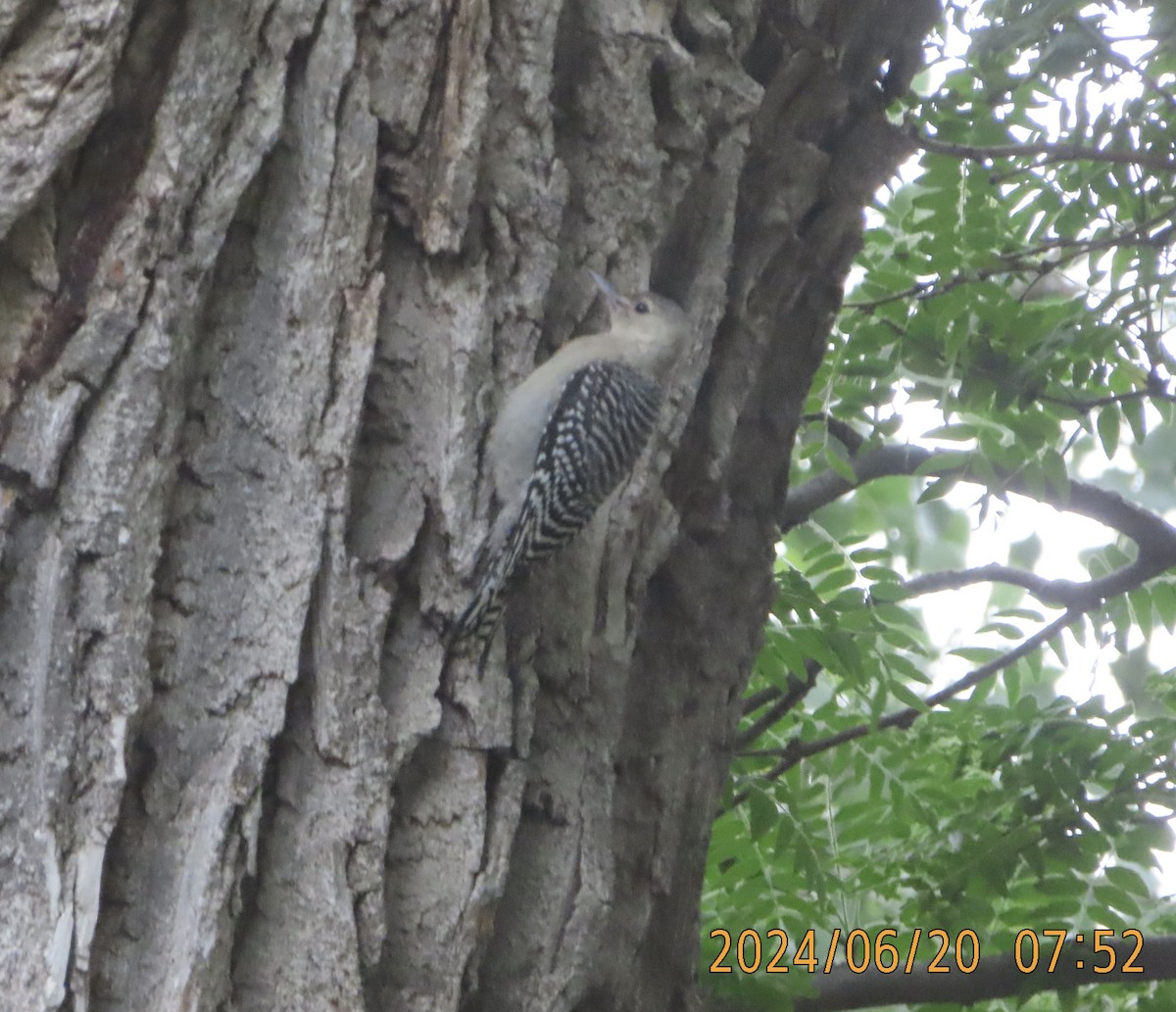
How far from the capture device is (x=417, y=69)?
7.72ft

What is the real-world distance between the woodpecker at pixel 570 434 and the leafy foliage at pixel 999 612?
0.55 m

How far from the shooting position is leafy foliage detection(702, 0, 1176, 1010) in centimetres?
313

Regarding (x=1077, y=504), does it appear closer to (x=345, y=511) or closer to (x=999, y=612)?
(x=999, y=612)

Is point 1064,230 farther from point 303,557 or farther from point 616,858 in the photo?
point 303,557

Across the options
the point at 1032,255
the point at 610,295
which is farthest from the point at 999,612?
the point at 610,295

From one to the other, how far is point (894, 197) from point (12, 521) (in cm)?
298

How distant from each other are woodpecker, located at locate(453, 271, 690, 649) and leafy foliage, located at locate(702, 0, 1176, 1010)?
555 millimetres

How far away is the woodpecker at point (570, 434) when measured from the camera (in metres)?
2.49

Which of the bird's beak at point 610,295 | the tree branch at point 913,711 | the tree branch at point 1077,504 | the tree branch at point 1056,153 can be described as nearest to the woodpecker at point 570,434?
the bird's beak at point 610,295

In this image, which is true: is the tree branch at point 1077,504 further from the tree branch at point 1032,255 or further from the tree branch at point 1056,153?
the tree branch at point 1056,153

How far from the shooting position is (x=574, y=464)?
304cm

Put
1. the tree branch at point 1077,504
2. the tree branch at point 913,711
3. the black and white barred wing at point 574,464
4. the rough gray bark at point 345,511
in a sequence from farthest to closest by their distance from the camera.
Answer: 1. the tree branch at point 1077,504
2. the tree branch at point 913,711
3. the black and white barred wing at point 574,464
4. the rough gray bark at point 345,511

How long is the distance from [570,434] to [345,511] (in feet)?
3.79
